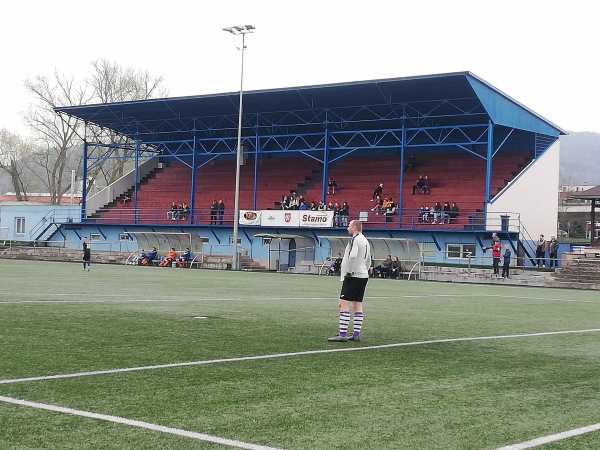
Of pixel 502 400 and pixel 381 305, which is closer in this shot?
pixel 502 400

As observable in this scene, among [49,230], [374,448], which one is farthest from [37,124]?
[374,448]

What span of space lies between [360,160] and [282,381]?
4927cm

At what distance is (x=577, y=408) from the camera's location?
7.34 meters

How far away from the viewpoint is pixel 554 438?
20.1 ft

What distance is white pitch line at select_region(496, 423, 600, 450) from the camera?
19.2ft

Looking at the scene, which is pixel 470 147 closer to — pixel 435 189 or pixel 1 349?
pixel 435 189

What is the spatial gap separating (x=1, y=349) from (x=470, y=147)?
1810 inches

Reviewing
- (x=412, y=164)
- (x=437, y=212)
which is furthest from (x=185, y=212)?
(x=437, y=212)

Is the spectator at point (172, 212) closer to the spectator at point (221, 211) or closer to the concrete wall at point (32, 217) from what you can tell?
the spectator at point (221, 211)

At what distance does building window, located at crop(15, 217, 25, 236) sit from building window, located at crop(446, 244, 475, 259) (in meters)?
35.6

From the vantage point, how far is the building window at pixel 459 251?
4569cm

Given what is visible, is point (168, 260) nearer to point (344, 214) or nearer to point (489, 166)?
point (344, 214)

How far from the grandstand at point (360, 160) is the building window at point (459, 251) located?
0.12 m

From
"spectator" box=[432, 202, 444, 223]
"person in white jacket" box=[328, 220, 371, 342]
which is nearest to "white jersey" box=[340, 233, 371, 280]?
"person in white jacket" box=[328, 220, 371, 342]
